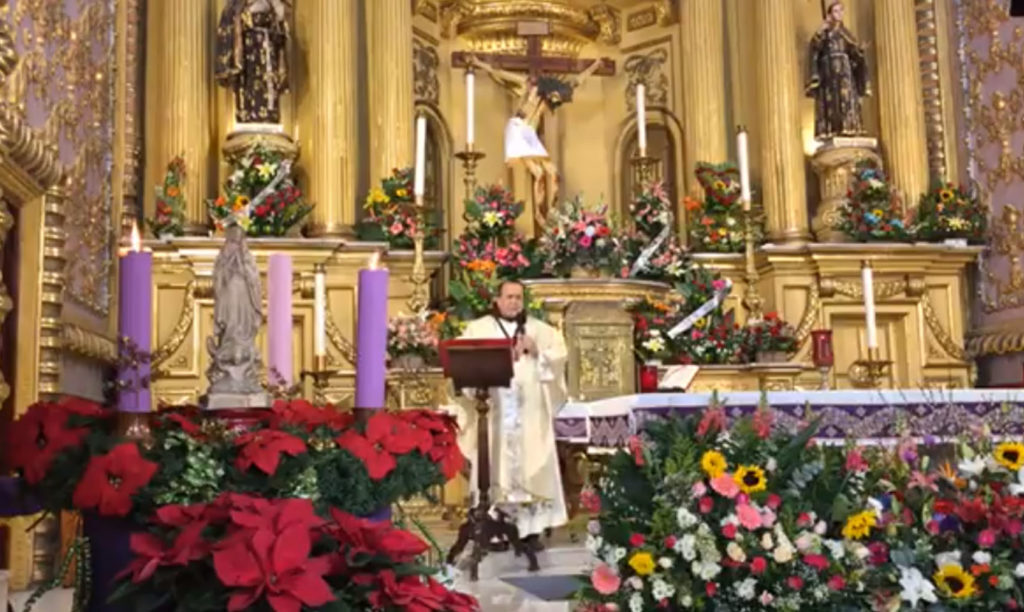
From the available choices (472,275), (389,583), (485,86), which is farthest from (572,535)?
(389,583)

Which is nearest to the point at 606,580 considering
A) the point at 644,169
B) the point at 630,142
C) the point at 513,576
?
the point at 513,576

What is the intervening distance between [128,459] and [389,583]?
690 millimetres

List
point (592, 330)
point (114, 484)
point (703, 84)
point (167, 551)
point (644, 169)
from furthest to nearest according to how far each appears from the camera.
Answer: point (703, 84)
point (644, 169)
point (592, 330)
point (114, 484)
point (167, 551)

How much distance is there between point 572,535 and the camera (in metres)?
8.02

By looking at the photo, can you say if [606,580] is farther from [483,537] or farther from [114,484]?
[483,537]

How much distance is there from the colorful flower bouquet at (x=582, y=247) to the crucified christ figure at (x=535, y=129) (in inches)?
51.2

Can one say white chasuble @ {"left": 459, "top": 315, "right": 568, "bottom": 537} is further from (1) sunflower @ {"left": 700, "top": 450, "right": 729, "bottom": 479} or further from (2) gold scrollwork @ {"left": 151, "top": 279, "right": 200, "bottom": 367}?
(1) sunflower @ {"left": 700, "top": 450, "right": 729, "bottom": 479}

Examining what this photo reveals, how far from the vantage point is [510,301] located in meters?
7.02

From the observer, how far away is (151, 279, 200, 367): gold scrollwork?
9.14 m

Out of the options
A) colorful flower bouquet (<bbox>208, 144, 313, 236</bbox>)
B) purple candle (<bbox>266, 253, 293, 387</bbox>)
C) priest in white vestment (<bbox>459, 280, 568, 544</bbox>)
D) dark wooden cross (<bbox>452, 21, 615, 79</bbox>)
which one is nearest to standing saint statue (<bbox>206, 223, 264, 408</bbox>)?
purple candle (<bbox>266, 253, 293, 387</bbox>)

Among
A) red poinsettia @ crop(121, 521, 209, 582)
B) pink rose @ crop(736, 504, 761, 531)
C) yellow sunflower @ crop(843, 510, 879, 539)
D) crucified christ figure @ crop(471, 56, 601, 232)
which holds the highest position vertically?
crucified christ figure @ crop(471, 56, 601, 232)

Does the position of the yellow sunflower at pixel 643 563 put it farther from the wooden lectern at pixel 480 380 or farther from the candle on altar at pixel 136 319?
the wooden lectern at pixel 480 380

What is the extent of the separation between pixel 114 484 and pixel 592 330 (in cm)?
724

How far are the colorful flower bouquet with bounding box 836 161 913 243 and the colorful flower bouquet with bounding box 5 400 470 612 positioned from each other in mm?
8583
